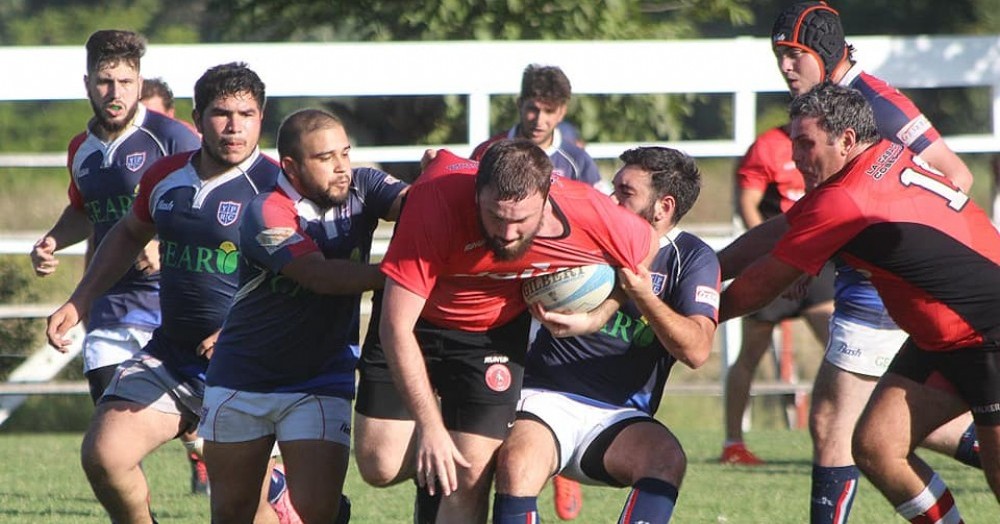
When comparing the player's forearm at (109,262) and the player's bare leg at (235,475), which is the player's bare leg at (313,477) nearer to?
the player's bare leg at (235,475)

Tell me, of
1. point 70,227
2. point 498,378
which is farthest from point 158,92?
point 498,378

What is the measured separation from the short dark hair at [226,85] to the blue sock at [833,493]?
98.5 inches

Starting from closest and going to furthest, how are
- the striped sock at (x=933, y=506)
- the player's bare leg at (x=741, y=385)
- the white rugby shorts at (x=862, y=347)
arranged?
the striped sock at (x=933, y=506) < the white rugby shorts at (x=862, y=347) < the player's bare leg at (x=741, y=385)

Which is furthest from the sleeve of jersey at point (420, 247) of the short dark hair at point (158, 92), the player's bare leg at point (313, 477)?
the short dark hair at point (158, 92)

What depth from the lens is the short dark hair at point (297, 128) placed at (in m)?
5.29

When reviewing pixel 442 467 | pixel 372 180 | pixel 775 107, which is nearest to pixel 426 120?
pixel 372 180

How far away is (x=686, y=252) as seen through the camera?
5543 mm

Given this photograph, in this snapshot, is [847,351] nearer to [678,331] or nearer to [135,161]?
[678,331]

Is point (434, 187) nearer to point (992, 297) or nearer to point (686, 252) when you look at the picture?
point (686, 252)

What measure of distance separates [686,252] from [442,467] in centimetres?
127

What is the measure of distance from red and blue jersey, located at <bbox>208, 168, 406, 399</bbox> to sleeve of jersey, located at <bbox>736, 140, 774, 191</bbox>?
359cm

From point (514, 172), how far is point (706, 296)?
1.00 metres

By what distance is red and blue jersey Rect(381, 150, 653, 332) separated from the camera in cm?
491

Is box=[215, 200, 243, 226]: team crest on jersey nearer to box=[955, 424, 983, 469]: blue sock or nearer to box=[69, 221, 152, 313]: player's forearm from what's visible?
box=[69, 221, 152, 313]: player's forearm
